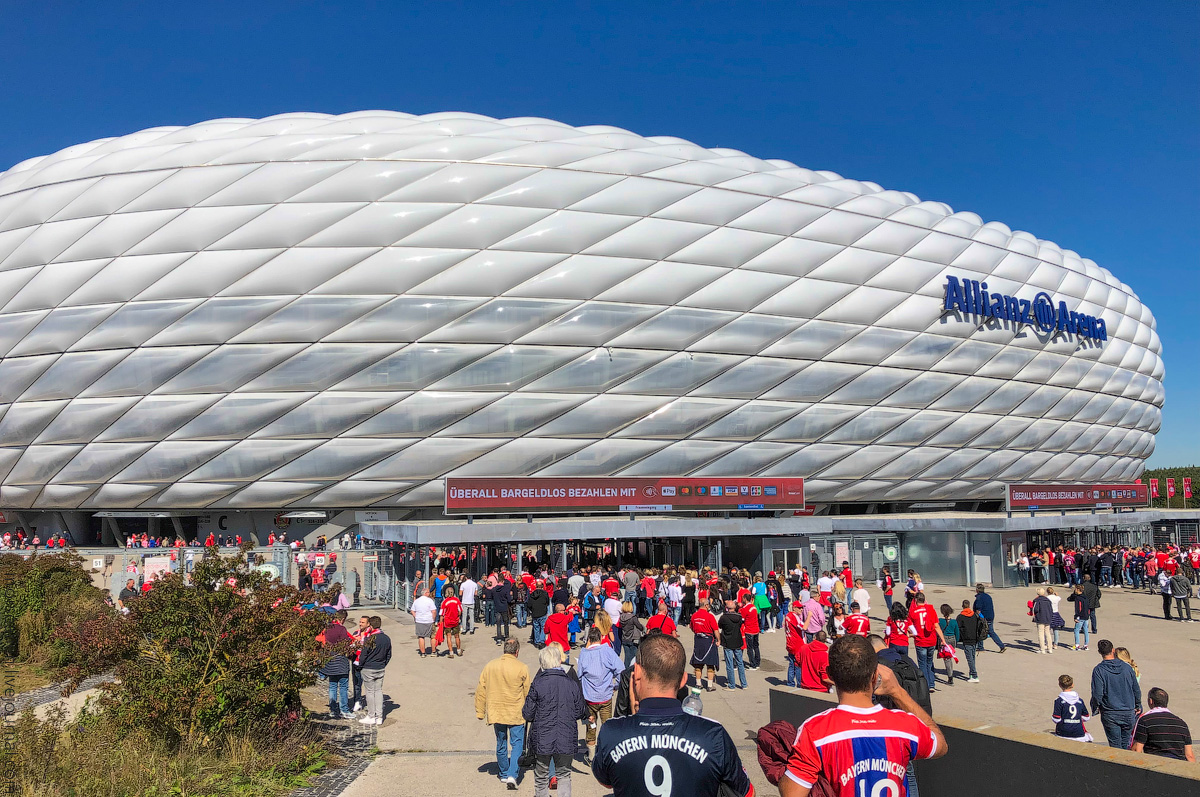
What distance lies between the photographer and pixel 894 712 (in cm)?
326

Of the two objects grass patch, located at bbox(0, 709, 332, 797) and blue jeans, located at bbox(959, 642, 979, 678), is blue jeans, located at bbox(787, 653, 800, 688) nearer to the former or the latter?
blue jeans, located at bbox(959, 642, 979, 678)

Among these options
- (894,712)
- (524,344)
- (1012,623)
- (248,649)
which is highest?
(524,344)

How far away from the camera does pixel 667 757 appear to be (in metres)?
3.24

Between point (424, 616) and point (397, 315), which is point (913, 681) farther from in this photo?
point (397, 315)

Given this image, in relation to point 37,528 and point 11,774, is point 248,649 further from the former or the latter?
point 37,528

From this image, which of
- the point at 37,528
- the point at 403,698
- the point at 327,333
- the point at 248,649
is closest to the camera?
the point at 248,649

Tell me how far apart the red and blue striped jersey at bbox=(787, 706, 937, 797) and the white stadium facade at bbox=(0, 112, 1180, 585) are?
83.9 ft

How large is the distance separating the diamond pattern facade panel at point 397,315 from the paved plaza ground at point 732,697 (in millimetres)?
11913

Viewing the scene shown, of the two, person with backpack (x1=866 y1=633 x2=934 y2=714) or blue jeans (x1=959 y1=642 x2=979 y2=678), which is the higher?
person with backpack (x1=866 y1=633 x2=934 y2=714)

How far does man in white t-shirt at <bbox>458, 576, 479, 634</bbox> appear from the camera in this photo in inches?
668

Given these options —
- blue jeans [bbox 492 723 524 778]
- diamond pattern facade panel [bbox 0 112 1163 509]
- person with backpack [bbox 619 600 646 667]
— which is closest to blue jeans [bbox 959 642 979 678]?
person with backpack [bbox 619 600 646 667]

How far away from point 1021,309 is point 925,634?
3190 cm

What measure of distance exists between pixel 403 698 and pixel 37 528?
30.2 meters

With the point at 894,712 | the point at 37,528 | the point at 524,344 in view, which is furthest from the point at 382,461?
the point at 894,712
